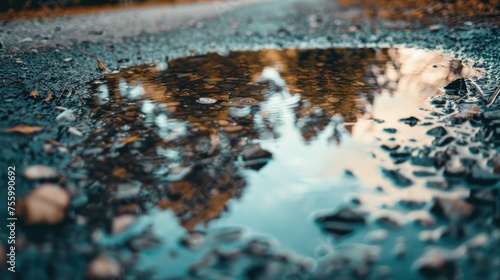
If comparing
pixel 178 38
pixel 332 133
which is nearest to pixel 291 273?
pixel 332 133

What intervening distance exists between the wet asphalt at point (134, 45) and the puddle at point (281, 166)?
199 mm

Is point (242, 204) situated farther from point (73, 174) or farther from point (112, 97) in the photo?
point (112, 97)

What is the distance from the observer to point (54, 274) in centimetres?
86

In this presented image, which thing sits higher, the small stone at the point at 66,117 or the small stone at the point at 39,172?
the small stone at the point at 66,117

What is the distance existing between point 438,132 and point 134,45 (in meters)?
3.45

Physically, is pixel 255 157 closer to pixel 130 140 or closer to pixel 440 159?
pixel 130 140

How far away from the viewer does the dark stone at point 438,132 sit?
4.72 feet

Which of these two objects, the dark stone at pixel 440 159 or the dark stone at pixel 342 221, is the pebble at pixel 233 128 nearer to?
the dark stone at pixel 342 221

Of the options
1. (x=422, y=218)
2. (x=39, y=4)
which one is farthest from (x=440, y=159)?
(x=39, y=4)

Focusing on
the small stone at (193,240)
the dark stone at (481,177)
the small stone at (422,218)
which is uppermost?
the dark stone at (481,177)

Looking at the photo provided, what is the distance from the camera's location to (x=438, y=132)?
146 cm

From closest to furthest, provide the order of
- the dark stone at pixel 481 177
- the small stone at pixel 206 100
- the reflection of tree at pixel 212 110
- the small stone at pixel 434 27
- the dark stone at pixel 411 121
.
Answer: the dark stone at pixel 481 177
the reflection of tree at pixel 212 110
the dark stone at pixel 411 121
the small stone at pixel 206 100
the small stone at pixel 434 27

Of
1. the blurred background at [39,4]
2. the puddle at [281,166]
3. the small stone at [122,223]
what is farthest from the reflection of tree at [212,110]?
the blurred background at [39,4]

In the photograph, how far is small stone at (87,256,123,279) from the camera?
33.2 inches
